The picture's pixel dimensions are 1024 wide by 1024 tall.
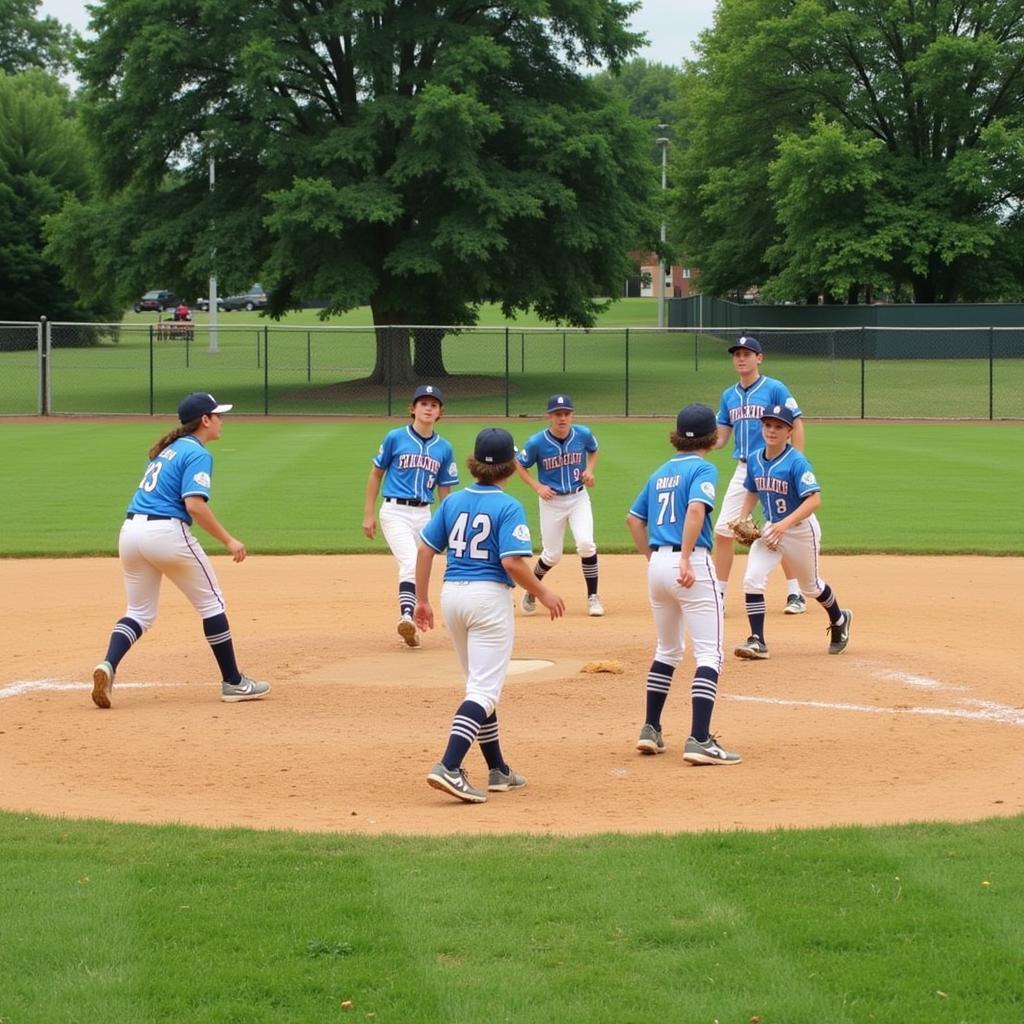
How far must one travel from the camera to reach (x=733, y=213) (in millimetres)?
59188

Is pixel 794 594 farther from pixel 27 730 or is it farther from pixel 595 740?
pixel 27 730

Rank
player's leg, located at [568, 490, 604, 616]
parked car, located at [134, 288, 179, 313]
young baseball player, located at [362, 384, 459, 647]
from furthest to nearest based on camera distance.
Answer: parked car, located at [134, 288, 179, 313] → player's leg, located at [568, 490, 604, 616] → young baseball player, located at [362, 384, 459, 647]

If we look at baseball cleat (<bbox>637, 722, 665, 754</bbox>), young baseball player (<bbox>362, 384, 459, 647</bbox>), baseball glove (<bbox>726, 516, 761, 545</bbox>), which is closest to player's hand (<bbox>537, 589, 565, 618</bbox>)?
baseball cleat (<bbox>637, 722, 665, 754</bbox>)

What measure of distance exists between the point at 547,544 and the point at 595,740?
171 inches

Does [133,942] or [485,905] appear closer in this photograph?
[133,942]

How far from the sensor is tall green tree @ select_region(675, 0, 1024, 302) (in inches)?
2012

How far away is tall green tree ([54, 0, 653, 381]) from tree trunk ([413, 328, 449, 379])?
11 cm

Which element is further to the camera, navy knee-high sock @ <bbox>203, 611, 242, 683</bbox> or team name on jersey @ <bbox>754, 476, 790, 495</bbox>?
team name on jersey @ <bbox>754, 476, 790, 495</bbox>

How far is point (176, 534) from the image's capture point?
31.1ft

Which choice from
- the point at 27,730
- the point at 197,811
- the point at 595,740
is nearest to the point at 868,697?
the point at 595,740

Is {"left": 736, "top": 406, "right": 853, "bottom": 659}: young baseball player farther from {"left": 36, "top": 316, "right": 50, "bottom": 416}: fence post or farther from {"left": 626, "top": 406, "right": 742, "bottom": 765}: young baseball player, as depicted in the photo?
{"left": 36, "top": 316, "right": 50, "bottom": 416}: fence post

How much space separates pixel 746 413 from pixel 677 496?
13.2ft

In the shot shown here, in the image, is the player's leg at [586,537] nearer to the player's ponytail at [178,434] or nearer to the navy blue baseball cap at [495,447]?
the player's ponytail at [178,434]

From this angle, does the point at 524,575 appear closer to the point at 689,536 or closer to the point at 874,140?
the point at 689,536
